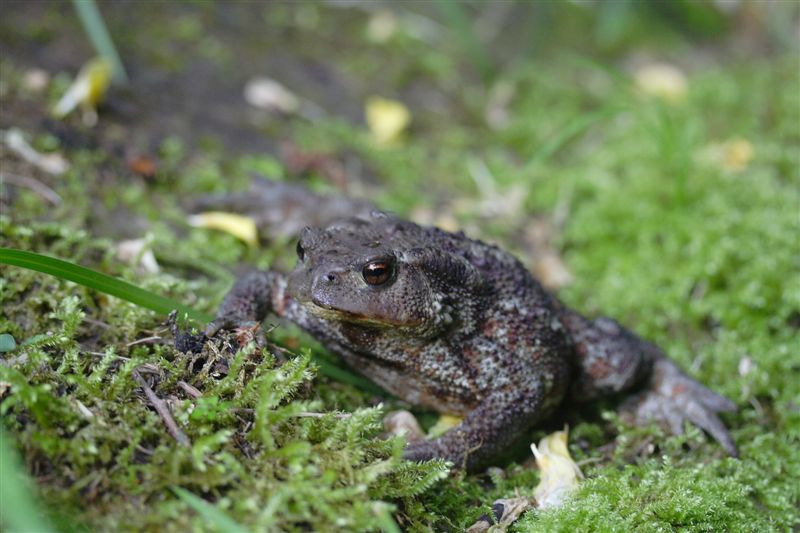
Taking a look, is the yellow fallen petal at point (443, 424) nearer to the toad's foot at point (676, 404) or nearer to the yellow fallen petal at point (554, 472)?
the yellow fallen petal at point (554, 472)

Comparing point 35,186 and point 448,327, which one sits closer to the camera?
point 448,327

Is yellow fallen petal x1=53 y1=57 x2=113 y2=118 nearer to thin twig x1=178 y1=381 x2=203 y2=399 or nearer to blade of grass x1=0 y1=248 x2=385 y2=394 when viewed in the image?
blade of grass x1=0 y1=248 x2=385 y2=394

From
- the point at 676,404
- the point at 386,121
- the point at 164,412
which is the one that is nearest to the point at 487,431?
the point at 676,404

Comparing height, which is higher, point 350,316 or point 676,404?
point 350,316

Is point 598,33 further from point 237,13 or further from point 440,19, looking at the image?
point 237,13

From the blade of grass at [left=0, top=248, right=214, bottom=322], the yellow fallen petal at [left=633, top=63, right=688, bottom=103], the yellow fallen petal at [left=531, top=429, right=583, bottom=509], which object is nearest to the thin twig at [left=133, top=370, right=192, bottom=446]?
the blade of grass at [left=0, top=248, right=214, bottom=322]

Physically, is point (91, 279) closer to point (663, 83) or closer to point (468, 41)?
point (468, 41)

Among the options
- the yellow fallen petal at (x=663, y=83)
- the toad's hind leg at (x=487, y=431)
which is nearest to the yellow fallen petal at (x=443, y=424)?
the toad's hind leg at (x=487, y=431)

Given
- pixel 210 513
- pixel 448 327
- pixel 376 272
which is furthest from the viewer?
pixel 448 327
